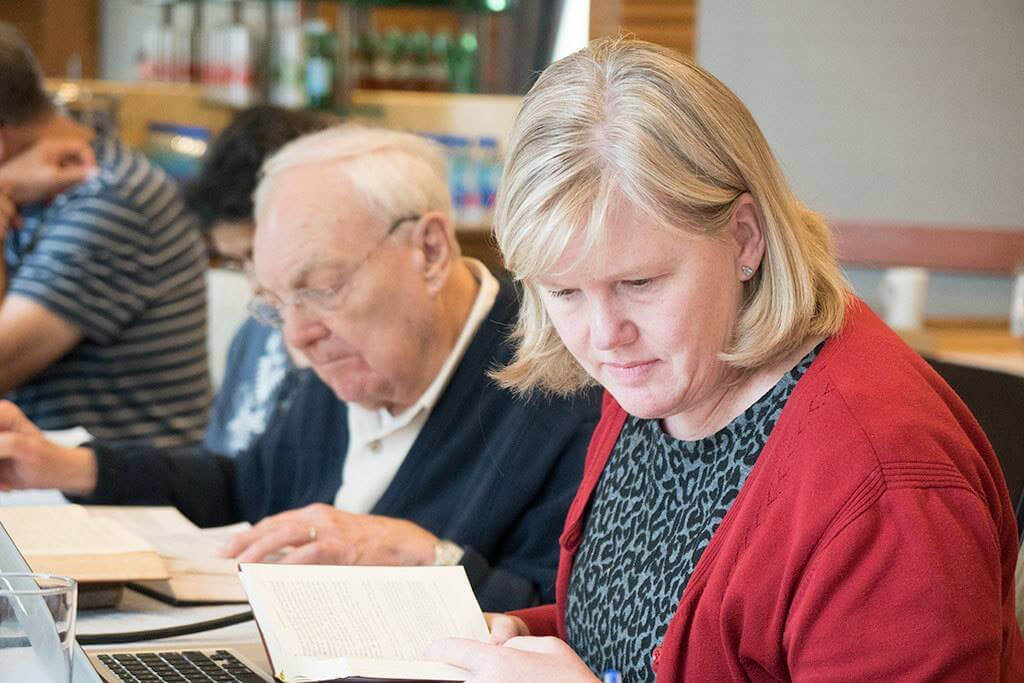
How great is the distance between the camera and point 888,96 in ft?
13.3

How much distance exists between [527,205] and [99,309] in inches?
69.2

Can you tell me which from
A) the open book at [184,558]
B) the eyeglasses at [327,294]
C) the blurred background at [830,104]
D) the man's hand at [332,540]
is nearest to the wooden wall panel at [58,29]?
the blurred background at [830,104]

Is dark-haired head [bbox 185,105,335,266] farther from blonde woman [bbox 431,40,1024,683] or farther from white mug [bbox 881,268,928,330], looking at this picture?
white mug [bbox 881,268,928,330]

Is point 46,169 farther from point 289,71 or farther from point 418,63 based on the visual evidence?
point 418,63

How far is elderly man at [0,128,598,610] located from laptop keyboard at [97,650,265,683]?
0.22m

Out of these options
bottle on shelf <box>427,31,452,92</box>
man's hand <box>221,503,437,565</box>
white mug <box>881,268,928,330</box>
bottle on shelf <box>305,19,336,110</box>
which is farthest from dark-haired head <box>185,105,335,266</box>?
bottle on shelf <box>427,31,452,92</box>

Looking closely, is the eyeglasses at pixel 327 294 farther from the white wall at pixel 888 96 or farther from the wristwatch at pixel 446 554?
the white wall at pixel 888 96

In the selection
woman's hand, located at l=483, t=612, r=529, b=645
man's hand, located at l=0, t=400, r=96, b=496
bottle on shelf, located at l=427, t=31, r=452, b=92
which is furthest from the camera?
bottle on shelf, located at l=427, t=31, r=452, b=92

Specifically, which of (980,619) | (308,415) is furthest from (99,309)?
(980,619)

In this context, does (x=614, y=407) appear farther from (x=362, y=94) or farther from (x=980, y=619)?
(x=362, y=94)

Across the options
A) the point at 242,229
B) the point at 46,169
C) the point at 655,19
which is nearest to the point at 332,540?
the point at 242,229

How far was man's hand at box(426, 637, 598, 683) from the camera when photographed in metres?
1.05

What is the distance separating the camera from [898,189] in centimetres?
414

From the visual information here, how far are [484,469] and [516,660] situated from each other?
620mm
